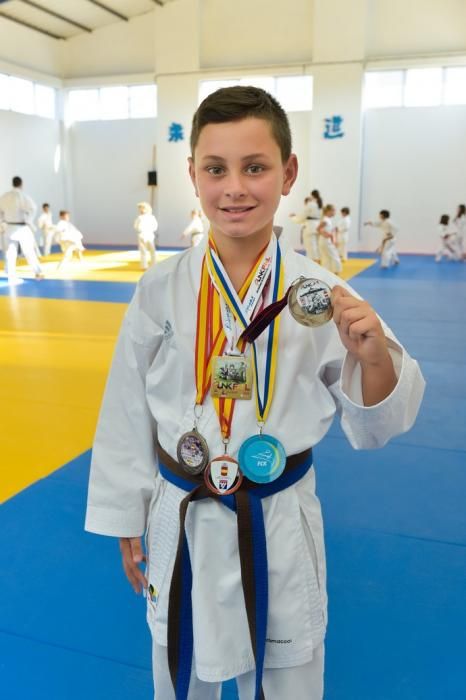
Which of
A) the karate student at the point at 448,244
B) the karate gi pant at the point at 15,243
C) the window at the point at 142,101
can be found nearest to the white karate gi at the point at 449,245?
the karate student at the point at 448,244

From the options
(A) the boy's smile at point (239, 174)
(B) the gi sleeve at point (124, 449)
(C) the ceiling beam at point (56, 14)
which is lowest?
(B) the gi sleeve at point (124, 449)

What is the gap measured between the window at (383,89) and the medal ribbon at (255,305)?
62.1 ft

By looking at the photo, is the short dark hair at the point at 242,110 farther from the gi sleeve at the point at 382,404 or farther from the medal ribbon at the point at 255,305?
the gi sleeve at the point at 382,404

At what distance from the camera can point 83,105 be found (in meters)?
21.6

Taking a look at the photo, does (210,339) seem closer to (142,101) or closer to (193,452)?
(193,452)

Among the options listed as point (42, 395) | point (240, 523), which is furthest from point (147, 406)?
point (42, 395)

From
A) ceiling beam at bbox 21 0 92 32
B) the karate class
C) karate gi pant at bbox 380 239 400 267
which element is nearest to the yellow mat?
the karate class

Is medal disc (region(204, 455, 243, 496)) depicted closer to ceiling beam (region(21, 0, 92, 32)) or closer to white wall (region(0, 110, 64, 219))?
white wall (region(0, 110, 64, 219))

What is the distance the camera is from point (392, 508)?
3.26m

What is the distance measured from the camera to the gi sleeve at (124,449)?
151cm

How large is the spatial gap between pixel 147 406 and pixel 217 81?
1983 centimetres

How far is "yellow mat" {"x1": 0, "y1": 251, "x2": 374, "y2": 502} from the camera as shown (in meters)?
3.92

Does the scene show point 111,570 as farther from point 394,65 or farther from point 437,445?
A: point 394,65

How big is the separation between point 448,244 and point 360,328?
17549 millimetres
